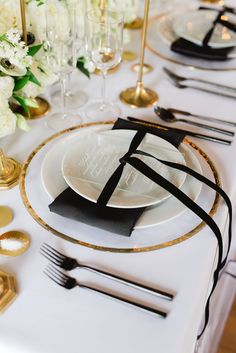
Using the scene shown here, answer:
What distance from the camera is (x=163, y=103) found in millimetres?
1144

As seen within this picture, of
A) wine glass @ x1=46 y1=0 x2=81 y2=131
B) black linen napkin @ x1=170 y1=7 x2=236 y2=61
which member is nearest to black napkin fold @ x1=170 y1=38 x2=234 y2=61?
black linen napkin @ x1=170 y1=7 x2=236 y2=61

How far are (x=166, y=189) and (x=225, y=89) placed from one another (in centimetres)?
52

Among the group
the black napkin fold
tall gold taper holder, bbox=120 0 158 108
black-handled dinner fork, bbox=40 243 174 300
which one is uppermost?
the black napkin fold

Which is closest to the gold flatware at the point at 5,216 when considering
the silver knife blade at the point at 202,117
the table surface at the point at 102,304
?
the table surface at the point at 102,304

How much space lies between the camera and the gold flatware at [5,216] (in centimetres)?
82

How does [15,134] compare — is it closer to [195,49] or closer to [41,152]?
[41,152]

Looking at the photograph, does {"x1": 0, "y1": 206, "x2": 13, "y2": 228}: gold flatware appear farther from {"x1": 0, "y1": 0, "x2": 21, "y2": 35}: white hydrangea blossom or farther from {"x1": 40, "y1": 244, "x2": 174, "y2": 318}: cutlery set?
{"x1": 0, "y1": 0, "x2": 21, "y2": 35}: white hydrangea blossom

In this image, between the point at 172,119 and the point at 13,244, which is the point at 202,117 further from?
the point at 13,244

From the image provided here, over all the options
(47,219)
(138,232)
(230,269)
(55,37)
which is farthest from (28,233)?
(230,269)

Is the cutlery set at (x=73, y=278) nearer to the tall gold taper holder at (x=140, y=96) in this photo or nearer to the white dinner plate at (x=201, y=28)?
the tall gold taper holder at (x=140, y=96)

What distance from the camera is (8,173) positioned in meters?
0.90

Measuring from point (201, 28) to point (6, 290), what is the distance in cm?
99

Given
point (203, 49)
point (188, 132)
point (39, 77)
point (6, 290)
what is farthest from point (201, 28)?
point (6, 290)

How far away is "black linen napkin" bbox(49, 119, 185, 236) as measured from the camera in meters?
0.76
